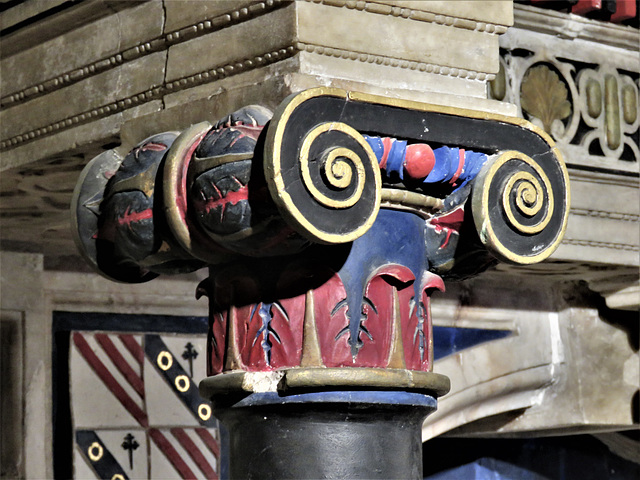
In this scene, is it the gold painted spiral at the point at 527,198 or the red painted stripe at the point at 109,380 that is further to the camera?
the red painted stripe at the point at 109,380

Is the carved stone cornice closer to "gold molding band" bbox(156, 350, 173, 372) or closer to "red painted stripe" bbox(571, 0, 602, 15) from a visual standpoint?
"red painted stripe" bbox(571, 0, 602, 15)

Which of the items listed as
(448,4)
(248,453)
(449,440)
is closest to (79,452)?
(449,440)

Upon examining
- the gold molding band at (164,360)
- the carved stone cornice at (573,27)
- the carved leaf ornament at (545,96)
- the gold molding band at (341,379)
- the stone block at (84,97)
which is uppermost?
the carved stone cornice at (573,27)

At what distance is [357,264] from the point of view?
209 cm

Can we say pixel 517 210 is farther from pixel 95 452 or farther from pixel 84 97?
pixel 95 452

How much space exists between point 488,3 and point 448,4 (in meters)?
0.09

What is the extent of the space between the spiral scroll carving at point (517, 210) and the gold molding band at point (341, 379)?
0.24 m

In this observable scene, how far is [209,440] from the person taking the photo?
3.82m

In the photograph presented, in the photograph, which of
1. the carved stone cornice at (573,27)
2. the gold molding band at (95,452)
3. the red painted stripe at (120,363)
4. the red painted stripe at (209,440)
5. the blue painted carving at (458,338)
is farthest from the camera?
the blue painted carving at (458,338)

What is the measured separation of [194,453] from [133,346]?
1.15 feet

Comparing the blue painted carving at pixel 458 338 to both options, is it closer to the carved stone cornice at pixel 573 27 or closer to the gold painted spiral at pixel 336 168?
the carved stone cornice at pixel 573 27

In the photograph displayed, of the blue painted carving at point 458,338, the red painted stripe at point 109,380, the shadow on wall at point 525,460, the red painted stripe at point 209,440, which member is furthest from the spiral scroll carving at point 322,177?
the shadow on wall at point 525,460

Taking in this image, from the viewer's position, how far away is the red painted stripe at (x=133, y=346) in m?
3.74

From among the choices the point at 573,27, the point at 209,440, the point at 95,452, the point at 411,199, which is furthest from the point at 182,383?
the point at 411,199
